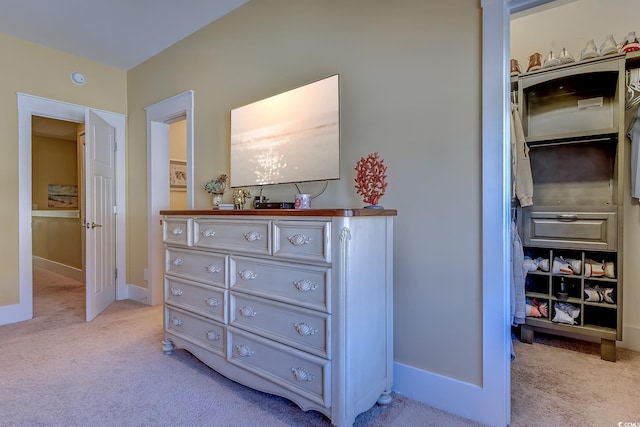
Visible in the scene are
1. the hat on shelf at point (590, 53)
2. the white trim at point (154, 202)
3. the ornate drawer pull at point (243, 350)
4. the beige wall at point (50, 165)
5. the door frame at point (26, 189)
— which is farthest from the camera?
the beige wall at point (50, 165)

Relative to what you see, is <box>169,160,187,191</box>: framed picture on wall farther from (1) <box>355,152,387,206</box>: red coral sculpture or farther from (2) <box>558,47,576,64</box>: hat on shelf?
(2) <box>558,47,576,64</box>: hat on shelf

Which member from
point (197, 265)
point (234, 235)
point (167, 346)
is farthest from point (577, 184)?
point (167, 346)

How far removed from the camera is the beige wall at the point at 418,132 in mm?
1617

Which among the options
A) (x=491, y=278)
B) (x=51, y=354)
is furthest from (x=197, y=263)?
(x=491, y=278)

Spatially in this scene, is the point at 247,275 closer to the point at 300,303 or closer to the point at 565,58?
Result: the point at 300,303

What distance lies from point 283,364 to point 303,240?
636mm

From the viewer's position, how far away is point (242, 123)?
250cm

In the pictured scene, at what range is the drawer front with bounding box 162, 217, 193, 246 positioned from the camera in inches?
81.6

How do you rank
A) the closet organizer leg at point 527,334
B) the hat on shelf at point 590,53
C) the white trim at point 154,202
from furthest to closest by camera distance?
the white trim at point 154,202 < the closet organizer leg at point 527,334 < the hat on shelf at point 590,53

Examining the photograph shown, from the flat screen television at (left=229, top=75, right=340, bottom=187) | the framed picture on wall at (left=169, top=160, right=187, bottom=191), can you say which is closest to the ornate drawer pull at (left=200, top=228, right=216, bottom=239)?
the flat screen television at (left=229, top=75, right=340, bottom=187)

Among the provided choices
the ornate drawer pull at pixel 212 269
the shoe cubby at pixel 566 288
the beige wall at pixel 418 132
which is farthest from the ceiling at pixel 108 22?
the shoe cubby at pixel 566 288

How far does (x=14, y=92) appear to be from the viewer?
3143 mm

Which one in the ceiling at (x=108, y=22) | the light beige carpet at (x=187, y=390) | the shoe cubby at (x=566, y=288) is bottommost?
the light beige carpet at (x=187, y=390)

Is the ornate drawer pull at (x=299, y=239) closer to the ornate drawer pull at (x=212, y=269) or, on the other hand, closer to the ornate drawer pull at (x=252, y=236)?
the ornate drawer pull at (x=252, y=236)
